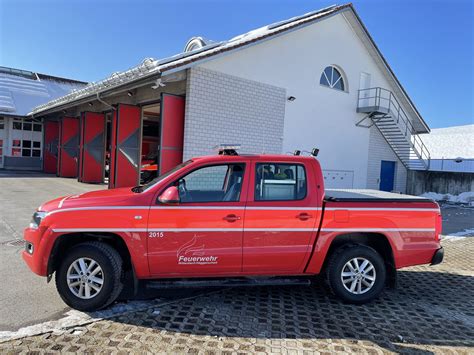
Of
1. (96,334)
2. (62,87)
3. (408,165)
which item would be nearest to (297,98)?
(408,165)

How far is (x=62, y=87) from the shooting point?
30938 millimetres

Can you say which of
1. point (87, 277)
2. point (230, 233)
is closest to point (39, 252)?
point (87, 277)

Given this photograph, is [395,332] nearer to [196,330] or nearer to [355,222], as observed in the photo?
[355,222]

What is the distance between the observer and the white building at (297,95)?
1124 cm

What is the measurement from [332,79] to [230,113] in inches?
261

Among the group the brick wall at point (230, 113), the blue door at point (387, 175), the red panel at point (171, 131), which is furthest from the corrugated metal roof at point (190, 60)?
the blue door at point (387, 175)

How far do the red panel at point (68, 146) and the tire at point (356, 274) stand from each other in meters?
18.7

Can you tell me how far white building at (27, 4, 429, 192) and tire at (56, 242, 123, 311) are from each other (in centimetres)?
689

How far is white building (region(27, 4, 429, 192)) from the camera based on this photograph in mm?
11242

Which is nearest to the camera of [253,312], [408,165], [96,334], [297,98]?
[96,334]

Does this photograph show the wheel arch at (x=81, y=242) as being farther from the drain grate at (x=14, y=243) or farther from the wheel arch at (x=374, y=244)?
the drain grate at (x=14, y=243)

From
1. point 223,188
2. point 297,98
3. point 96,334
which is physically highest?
point 297,98

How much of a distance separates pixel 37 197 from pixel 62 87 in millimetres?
22737

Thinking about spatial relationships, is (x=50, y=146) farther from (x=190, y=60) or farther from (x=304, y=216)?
(x=304, y=216)
